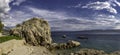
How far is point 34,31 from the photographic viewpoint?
268ft

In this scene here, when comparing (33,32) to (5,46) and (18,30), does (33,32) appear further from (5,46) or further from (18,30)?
(5,46)

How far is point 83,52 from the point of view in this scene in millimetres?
63625

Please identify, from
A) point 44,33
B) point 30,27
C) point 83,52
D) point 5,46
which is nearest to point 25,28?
point 30,27

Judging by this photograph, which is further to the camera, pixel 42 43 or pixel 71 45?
pixel 71 45

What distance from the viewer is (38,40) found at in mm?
83438

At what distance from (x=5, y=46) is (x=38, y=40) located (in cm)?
3516

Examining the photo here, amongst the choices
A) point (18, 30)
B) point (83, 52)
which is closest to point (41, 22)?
point (18, 30)

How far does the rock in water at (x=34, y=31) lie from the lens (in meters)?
80.1

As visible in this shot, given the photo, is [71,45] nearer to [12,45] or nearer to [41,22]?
[41,22]

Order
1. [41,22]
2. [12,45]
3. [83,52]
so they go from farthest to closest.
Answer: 1. [41,22]
2. [83,52]
3. [12,45]

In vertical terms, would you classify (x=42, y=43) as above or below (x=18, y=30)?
below

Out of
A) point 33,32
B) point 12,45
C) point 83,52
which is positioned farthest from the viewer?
point 33,32

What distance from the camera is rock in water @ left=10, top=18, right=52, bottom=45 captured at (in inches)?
3153

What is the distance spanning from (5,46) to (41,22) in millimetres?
39570
